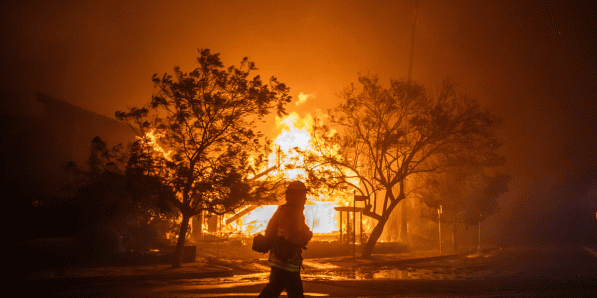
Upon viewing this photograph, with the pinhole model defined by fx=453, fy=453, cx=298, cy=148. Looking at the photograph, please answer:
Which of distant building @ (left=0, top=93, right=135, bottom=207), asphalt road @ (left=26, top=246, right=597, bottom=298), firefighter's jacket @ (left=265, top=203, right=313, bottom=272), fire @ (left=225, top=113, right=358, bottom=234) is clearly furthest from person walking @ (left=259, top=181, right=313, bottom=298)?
fire @ (left=225, top=113, right=358, bottom=234)

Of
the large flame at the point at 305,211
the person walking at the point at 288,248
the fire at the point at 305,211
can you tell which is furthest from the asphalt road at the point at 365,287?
the fire at the point at 305,211

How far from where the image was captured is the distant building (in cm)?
2478

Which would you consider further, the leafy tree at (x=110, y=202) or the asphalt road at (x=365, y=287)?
the leafy tree at (x=110, y=202)

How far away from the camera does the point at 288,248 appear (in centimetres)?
492

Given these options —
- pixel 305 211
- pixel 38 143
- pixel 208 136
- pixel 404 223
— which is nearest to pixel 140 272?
pixel 208 136

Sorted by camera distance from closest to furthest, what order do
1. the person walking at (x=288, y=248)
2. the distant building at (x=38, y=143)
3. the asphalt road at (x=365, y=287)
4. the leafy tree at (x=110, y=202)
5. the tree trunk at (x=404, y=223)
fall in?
the person walking at (x=288, y=248)
the asphalt road at (x=365, y=287)
the leafy tree at (x=110, y=202)
the distant building at (x=38, y=143)
the tree trunk at (x=404, y=223)

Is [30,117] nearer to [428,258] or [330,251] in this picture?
→ [330,251]

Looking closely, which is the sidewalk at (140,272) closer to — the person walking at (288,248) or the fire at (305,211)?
the person walking at (288,248)

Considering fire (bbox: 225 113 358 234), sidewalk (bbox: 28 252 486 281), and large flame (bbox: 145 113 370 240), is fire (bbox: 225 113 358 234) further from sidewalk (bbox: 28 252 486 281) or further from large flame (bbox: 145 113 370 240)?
sidewalk (bbox: 28 252 486 281)

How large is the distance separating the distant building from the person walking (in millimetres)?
21886

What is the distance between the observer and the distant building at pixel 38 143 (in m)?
24.8

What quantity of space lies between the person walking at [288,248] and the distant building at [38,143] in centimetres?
2189

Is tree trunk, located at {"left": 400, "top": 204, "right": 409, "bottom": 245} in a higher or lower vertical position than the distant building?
lower

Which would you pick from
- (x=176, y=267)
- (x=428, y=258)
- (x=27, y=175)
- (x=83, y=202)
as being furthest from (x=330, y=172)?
(x=27, y=175)
